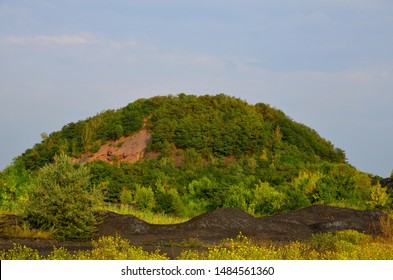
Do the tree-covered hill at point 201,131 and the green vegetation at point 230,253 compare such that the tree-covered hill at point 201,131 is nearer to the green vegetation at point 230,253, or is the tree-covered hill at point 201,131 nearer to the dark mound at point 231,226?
the dark mound at point 231,226

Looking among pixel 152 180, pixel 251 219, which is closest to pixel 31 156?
pixel 152 180

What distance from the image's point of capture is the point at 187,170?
32.4 metres

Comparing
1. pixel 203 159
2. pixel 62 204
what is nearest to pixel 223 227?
pixel 62 204

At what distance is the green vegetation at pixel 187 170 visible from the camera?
1658cm

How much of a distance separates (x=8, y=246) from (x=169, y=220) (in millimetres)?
7850

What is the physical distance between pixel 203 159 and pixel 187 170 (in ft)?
23.4

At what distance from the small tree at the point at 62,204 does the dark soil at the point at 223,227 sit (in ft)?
2.00

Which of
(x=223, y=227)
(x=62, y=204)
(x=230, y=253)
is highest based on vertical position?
(x=62, y=204)

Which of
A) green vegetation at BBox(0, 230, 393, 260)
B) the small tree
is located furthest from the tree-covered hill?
green vegetation at BBox(0, 230, 393, 260)

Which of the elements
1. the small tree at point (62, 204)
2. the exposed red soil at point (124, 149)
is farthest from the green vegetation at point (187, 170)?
the exposed red soil at point (124, 149)

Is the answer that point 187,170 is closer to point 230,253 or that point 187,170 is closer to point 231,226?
point 231,226
